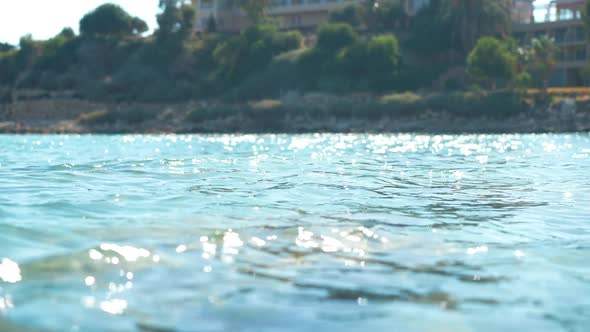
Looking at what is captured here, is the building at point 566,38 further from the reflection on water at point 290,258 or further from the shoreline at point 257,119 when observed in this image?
the reflection on water at point 290,258

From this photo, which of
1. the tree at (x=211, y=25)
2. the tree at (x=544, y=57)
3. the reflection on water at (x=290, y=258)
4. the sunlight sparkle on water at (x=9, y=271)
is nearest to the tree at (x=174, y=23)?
the tree at (x=211, y=25)

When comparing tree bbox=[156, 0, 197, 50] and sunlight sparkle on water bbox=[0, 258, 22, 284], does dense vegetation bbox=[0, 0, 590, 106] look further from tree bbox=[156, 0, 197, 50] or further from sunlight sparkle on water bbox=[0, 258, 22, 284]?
sunlight sparkle on water bbox=[0, 258, 22, 284]

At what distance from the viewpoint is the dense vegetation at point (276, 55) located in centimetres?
6194

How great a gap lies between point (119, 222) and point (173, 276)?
2454 millimetres

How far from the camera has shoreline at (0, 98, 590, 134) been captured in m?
50.2

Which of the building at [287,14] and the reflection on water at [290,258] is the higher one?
the building at [287,14]

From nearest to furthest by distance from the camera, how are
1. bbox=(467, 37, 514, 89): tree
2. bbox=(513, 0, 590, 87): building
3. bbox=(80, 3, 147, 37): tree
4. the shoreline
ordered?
the shoreline
bbox=(467, 37, 514, 89): tree
bbox=(513, 0, 590, 87): building
bbox=(80, 3, 147, 37): tree

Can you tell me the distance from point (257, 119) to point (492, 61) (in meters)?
17.3

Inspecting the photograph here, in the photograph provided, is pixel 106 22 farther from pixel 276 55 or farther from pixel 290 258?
pixel 290 258

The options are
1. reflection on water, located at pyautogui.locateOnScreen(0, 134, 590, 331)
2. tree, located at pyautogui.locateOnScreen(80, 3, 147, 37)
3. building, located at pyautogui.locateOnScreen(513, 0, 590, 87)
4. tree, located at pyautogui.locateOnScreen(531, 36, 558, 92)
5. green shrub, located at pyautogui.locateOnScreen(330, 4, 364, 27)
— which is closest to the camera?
reflection on water, located at pyautogui.locateOnScreen(0, 134, 590, 331)

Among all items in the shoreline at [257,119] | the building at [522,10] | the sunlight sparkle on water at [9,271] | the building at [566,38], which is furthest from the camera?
the building at [522,10]

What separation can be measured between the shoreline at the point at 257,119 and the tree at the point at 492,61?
3259 mm

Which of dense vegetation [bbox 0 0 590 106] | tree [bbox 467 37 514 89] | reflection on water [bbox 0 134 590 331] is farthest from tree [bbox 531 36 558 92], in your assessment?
reflection on water [bbox 0 134 590 331]

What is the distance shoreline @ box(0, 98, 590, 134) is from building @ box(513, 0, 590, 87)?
42.0 ft
